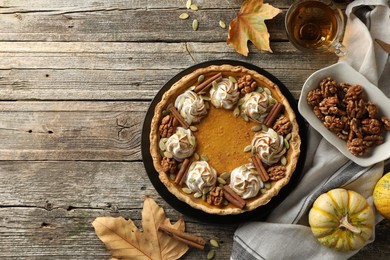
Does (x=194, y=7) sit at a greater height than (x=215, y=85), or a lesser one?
greater

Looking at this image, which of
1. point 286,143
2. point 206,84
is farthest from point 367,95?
point 206,84

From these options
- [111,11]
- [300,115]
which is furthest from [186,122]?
[111,11]

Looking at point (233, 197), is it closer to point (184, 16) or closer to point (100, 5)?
point (184, 16)

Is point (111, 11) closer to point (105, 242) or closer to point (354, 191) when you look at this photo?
point (105, 242)

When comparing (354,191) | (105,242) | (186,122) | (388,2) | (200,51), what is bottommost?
(105,242)

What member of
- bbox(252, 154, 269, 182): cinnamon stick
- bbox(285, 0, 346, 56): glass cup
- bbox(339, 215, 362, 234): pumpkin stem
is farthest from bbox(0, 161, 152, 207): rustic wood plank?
bbox(285, 0, 346, 56): glass cup

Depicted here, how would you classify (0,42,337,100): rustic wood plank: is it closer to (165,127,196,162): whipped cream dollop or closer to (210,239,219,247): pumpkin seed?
(165,127,196,162): whipped cream dollop
